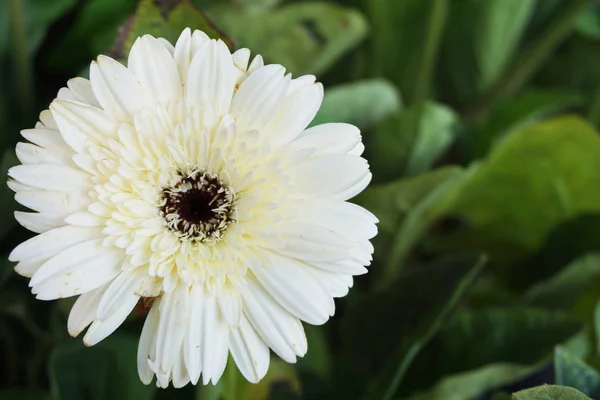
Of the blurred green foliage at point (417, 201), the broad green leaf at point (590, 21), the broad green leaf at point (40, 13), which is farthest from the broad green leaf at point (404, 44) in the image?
the broad green leaf at point (40, 13)

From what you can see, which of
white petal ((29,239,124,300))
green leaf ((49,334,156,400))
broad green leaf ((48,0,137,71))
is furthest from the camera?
broad green leaf ((48,0,137,71))

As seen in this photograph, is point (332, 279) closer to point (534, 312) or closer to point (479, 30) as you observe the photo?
point (534, 312)

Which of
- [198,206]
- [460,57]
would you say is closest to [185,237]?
[198,206]

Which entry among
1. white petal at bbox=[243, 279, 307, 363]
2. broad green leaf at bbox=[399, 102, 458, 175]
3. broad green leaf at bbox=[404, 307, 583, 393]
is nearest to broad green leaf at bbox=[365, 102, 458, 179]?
broad green leaf at bbox=[399, 102, 458, 175]

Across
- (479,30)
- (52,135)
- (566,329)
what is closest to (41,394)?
(52,135)

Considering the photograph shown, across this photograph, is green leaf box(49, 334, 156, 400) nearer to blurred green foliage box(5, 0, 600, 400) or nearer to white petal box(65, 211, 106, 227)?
blurred green foliage box(5, 0, 600, 400)
